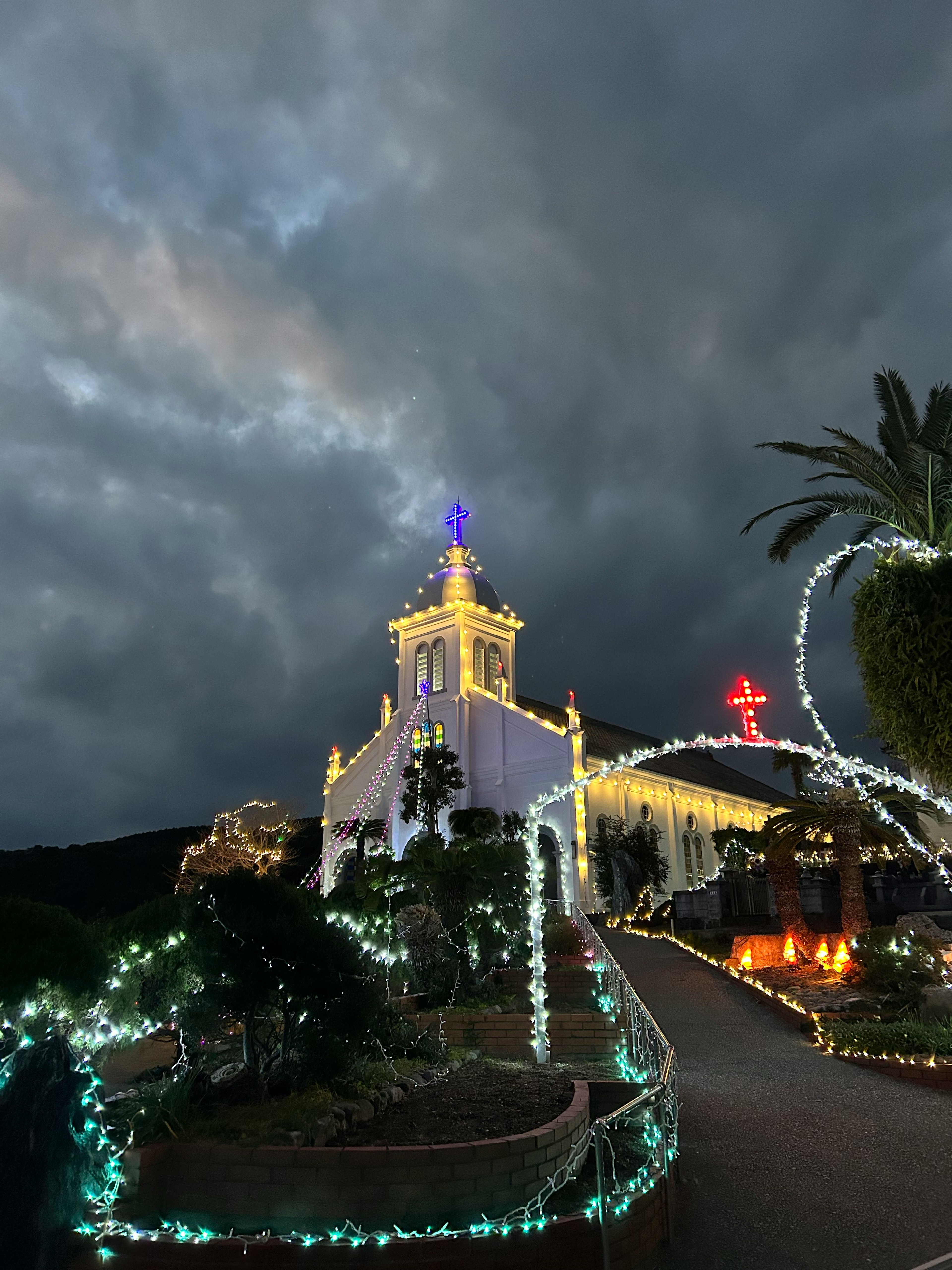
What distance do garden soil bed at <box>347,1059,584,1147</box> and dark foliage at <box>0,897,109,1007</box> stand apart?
245cm

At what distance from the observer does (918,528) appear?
33.1ft

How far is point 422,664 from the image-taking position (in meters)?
44.8

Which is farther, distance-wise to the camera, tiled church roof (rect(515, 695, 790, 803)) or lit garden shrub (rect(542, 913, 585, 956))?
tiled church roof (rect(515, 695, 790, 803))

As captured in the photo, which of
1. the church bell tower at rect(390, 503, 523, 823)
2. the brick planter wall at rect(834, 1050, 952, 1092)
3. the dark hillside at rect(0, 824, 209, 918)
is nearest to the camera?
the brick planter wall at rect(834, 1050, 952, 1092)

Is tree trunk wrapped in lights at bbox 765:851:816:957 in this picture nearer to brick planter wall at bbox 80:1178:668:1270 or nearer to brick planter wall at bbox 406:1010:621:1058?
brick planter wall at bbox 406:1010:621:1058

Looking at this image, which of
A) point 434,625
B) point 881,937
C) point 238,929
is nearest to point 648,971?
point 881,937

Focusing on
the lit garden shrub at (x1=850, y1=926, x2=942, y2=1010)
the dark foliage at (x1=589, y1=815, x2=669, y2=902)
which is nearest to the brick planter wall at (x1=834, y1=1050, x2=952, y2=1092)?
the lit garden shrub at (x1=850, y1=926, x2=942, y2=1010)

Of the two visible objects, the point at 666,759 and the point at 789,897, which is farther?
the point at 666,759

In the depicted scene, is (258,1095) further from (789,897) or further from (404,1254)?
(789,897)

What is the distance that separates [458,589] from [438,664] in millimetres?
4050

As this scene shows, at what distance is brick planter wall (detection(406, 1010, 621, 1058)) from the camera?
508 inches

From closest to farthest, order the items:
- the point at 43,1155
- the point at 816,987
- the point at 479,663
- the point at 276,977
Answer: the point at 43,1155
the point at 276,977
the point at 816,987
the point at 479,663

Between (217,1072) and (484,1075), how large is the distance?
3318 mm

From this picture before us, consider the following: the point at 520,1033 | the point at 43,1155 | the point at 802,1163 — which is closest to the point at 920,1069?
the point at 802,1163
